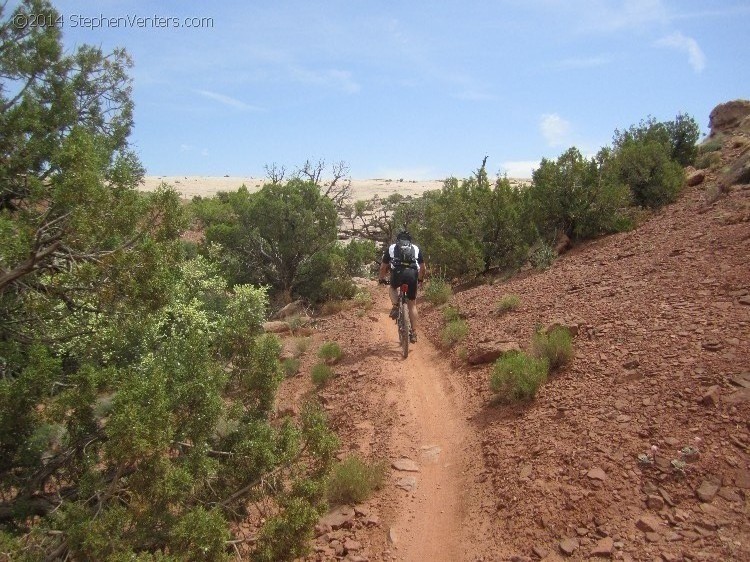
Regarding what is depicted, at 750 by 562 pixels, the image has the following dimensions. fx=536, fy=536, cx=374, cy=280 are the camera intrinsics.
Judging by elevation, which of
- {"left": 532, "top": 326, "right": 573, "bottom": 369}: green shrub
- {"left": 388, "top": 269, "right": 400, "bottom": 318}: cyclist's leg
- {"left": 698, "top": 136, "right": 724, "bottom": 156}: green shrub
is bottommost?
{"left": 532, "top": 326, "right": 573, "bottom": 369}: green shrub

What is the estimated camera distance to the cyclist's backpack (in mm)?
9227

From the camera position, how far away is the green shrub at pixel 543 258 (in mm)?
12555

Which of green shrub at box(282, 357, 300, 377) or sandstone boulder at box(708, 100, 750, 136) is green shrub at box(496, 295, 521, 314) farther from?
sandstone boulder at box(708, 100, 750, 136)

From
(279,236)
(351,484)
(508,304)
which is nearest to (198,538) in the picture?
(351,484)

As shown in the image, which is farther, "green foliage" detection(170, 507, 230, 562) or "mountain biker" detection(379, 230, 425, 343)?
"mountain biker" detection(379, 230, 425, 343)

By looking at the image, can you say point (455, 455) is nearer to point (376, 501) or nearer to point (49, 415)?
point (376, 501)

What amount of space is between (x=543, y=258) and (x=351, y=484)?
888 cm

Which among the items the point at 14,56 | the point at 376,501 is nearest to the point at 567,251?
the point at 376,501

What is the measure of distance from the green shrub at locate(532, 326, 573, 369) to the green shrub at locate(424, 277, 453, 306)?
5.96 m

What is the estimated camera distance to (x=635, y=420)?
497cm

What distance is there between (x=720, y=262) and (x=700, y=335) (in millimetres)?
2798

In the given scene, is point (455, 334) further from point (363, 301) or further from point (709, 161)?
point (709, 161)

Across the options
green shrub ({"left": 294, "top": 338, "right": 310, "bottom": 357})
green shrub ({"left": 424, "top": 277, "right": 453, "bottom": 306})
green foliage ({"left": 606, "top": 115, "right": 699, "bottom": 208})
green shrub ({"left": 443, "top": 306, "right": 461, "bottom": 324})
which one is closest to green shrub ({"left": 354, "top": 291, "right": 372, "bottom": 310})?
green shrub ({"left": 424, "top": 277, "right": 453, "bottom": 306})

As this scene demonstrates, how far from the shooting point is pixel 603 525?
4.07 metres
